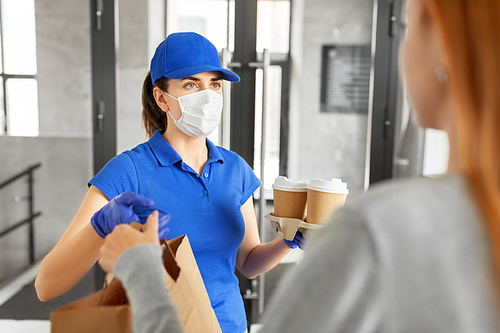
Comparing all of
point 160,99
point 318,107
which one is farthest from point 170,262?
point 318,107

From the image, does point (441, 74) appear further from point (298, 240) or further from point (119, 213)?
point (298, 240)

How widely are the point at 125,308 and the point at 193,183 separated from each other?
619 mm

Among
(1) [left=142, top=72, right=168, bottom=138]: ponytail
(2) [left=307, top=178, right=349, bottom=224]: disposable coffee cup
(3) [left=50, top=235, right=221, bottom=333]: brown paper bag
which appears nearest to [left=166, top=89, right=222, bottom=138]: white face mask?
(1) [left=142, top=72, right=168, bottom=138]: ponytail

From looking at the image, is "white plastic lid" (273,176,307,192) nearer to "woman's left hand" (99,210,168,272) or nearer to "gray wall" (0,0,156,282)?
"woman's left hand" (99,210,168,272)

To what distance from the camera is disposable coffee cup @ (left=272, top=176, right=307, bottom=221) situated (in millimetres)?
1179

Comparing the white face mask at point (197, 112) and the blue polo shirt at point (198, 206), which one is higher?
the white face mask at point (197, 112)

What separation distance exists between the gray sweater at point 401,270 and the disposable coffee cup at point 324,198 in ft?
2.24

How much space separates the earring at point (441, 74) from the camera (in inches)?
16.8

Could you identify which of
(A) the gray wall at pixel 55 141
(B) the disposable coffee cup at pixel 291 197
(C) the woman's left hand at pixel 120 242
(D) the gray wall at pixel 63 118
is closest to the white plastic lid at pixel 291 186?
(B) the disposable coffee cup at pixel 291 197

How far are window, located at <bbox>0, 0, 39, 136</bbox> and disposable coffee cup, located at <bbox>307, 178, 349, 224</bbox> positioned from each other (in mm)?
1736

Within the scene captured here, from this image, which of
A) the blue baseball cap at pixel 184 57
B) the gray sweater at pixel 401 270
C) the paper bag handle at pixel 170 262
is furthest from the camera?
the blue baseball cap at pixel 184 57

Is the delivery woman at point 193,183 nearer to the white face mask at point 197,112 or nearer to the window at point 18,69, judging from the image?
the white face mask at point 197,112

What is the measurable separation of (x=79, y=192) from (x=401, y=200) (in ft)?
6.91

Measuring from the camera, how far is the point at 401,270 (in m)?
0.38
